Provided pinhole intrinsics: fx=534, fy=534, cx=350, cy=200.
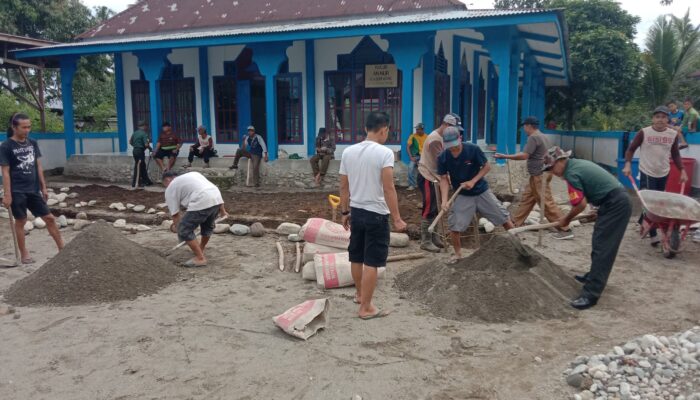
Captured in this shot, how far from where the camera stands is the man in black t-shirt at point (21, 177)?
595 cm

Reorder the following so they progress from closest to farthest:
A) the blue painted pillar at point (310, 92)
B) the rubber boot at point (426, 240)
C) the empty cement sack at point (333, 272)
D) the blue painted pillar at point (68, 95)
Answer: the empty cement sack at point (333, 272), the rubber boot at point (426, 240), the blue painted pillar at point (310, 92), the blue painted pillar at point (68, 95)

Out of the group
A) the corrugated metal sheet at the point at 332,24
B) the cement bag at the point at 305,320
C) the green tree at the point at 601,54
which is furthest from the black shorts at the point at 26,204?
the green tree at the point at 601,54

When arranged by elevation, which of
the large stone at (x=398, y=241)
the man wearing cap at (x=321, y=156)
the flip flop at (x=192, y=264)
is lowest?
the flip flop at (x=192, y=264)

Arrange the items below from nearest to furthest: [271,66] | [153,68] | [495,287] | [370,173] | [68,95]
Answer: [370,173] → [495,287] → [271,66] → [153,68] → [68,95]

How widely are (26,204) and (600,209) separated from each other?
20.2 ft

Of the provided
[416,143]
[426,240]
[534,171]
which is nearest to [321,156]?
→ [416,143]

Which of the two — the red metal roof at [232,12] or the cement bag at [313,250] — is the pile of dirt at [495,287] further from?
the red metal roof at [232,12]

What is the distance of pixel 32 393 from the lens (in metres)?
3.26

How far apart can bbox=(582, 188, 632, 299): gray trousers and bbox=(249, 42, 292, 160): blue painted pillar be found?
9027mm

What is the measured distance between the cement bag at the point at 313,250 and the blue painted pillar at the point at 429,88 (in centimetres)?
649

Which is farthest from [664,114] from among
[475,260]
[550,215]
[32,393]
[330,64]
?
[330,64]

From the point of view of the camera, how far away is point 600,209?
4609 mm

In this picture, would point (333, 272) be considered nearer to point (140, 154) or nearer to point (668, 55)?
point (140, 154)

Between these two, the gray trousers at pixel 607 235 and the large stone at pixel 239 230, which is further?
the large stone at pixel 239 230
